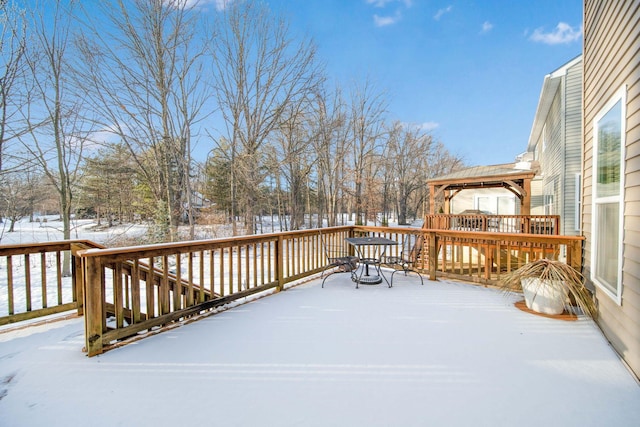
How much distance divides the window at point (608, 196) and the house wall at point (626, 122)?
0.33 ft

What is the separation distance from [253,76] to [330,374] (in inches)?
409

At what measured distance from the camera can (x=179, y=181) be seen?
9.91 metres

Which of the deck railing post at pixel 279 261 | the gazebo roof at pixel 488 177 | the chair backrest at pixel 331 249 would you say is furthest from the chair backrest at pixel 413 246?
the gazebo roof at pixel 488 177

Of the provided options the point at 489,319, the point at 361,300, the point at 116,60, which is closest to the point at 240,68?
the point at 116,60

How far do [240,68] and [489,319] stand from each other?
409 inches

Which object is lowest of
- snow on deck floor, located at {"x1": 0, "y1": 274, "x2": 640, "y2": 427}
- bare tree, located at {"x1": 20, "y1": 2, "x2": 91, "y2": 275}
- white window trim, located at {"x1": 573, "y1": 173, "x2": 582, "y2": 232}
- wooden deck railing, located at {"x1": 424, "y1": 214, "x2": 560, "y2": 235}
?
snow on deck floor, located at {"x1": 0, "y1": 274, "x2": 640, "y2": 427}

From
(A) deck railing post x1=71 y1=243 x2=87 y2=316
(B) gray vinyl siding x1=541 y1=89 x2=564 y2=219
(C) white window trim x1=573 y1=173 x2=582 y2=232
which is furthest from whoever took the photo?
(B) gray vinyl siding x1=541 y1=89 x2=564 y2=219

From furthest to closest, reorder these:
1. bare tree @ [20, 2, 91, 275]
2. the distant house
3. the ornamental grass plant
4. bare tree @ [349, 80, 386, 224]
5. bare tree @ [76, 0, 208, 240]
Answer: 1. bare tree @ [349, 80, 386, 224]
2. bare tree @ [76, 0, 208, 240]
3. the distant house
4. bare tree @ [20, 2, 91, 275]
5. the ornamental grass plant

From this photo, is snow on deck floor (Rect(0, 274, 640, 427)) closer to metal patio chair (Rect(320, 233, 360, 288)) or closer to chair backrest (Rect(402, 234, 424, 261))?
metal patio chair (Rect(320, 233, 360, 288))

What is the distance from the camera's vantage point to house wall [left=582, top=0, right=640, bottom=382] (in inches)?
81.2

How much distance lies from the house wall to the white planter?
32cm

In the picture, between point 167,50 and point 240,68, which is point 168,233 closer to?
point 167,50

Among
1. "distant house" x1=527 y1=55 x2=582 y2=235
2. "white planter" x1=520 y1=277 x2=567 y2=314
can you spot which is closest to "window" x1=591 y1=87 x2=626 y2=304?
"white planter" x1=520 y1=277 x2=567 y2=314

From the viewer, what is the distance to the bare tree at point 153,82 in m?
7.95
